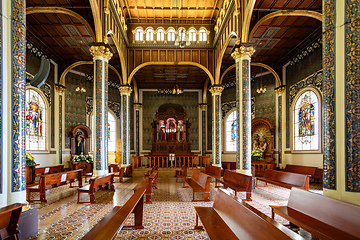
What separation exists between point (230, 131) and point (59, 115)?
1244 cm

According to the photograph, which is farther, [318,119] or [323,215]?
[318,119]

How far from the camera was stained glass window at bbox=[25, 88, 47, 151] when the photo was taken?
1370 cm

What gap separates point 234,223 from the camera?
12.7 ft

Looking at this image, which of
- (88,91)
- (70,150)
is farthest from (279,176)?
(88,91)

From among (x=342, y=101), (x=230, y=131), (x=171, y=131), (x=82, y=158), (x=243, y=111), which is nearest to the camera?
(x=342, y=101)

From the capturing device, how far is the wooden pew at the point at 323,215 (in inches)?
134

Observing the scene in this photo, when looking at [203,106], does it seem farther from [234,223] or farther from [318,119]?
[234,223]

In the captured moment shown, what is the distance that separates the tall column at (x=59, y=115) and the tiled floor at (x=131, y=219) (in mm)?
6613

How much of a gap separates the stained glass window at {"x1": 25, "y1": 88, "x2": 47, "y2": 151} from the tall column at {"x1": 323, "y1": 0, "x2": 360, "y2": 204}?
45.3 ft

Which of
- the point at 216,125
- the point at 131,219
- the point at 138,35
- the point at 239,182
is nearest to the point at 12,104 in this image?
the point at 131,219

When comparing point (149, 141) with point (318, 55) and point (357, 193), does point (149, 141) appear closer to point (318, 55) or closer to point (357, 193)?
point (318, 55)

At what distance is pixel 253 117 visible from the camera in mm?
18625

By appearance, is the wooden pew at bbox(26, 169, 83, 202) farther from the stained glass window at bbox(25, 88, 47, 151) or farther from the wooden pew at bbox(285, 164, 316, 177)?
the wooden pew at bbox(285, 164, 316, 177)

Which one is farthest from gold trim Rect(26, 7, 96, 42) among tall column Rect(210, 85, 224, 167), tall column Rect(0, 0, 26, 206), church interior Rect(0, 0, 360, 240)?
tall column Rect(210, 85, 224, 167)
